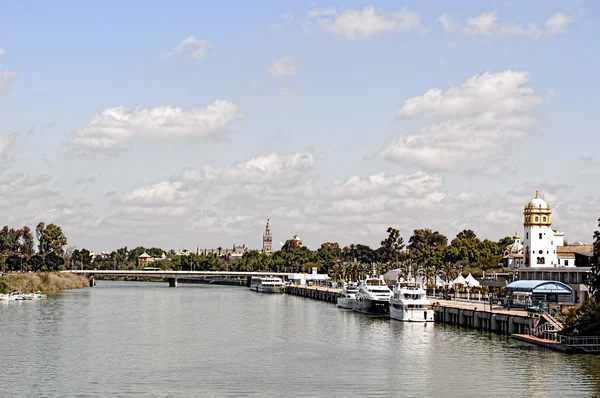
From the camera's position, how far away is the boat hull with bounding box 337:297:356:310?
151 meters

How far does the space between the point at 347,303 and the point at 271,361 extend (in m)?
78.0

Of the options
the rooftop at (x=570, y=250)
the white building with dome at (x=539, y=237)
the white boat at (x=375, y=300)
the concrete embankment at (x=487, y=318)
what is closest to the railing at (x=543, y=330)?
the concrete embankment at (x=487, y=318)

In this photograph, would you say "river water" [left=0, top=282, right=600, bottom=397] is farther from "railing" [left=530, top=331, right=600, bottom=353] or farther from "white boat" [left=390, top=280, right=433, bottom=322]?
"white boat" [left=390, top=280, right=433, bottom=322]

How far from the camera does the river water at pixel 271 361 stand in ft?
207

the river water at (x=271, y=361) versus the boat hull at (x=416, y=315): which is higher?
the boat hull at (x=416, y=315)

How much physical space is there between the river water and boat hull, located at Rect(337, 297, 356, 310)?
2793cm

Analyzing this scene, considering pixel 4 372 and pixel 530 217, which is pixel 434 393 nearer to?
pixel 4 372

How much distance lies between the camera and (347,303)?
15475 cm

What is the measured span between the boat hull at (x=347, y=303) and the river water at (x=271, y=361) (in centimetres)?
2793

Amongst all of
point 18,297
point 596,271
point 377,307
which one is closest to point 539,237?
point 377,307

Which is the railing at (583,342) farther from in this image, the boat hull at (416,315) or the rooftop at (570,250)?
the rooftop at (570,250)

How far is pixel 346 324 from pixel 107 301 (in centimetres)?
6813

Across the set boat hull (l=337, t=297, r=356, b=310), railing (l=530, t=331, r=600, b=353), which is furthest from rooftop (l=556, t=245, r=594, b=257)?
railing (l=530, t=331, r=600, b=353)

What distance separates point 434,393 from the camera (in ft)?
202
